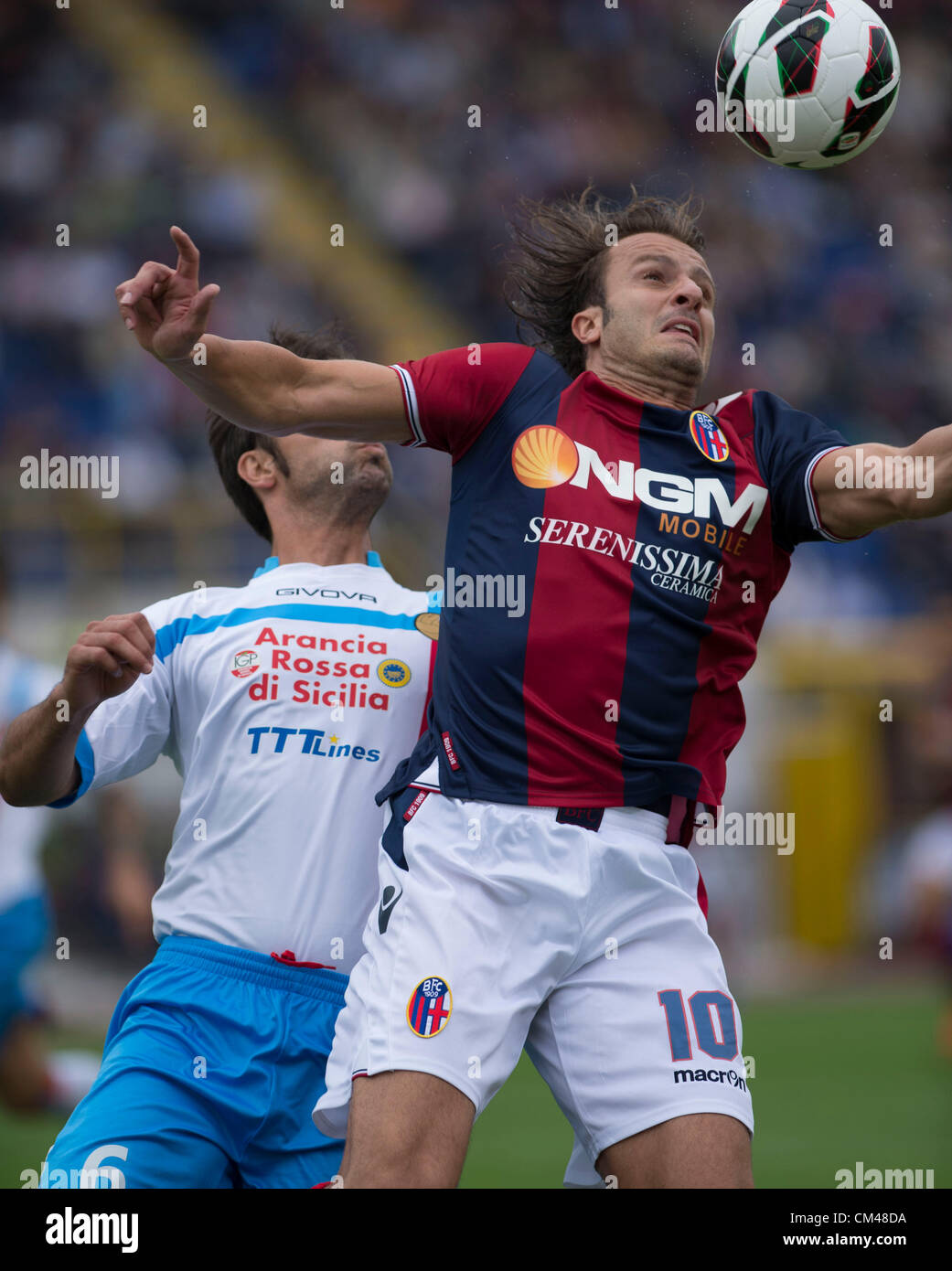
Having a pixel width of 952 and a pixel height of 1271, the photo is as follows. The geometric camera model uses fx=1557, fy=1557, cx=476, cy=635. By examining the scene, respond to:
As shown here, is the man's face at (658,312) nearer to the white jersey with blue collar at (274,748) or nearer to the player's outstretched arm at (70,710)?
the white jersey with blue collar at (274,748)

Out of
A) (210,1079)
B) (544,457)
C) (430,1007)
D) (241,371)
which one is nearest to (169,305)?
(241,371)

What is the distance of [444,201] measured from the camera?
1530 cm

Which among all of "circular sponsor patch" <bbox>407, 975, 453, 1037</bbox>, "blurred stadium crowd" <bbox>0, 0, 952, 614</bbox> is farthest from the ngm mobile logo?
"blurred stadium crowd" <bbox>0, 0, 952, 614</bbox>

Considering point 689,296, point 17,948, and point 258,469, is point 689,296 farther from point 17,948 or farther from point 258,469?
point 17,948

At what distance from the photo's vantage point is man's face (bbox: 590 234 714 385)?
12.4 feet

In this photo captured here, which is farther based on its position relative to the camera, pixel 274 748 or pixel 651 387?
pixel 274 748

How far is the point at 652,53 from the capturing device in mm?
15180

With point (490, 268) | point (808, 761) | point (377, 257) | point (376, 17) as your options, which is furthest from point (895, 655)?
point (376, 17)

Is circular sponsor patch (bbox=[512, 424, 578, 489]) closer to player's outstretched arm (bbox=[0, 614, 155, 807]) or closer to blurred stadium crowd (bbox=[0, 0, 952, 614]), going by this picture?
player's outstretched arm (bbox=[0, 614, 155, 807])

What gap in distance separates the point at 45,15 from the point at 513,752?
15.3 meters

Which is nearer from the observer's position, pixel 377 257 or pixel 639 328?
pixel 639 328

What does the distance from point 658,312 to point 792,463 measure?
52 cm

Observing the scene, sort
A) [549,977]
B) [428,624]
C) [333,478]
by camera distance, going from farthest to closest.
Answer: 1. [333,478]
2. [428,624]
3. [549,977]

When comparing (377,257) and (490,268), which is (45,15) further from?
(490,268)
